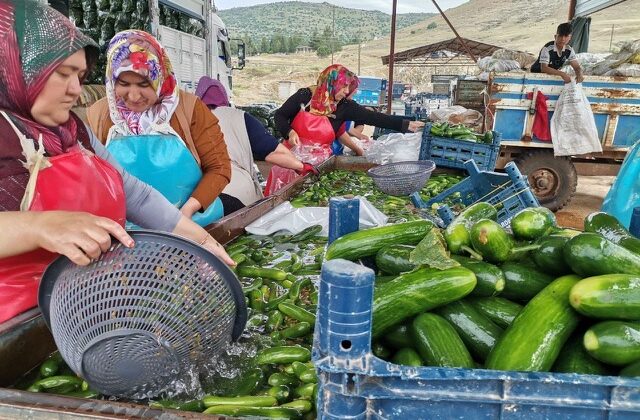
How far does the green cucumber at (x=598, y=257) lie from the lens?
1.36 meters

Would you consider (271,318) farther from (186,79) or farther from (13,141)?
(186,79)

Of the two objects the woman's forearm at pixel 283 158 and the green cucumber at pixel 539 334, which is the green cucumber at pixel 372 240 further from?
the woman's forearm at pixel 283 158

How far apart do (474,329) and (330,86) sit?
221 inches

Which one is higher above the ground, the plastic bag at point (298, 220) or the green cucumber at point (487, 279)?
the green cucumber at point (487, 279)

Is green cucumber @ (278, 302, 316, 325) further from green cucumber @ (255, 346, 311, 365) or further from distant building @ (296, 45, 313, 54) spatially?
distant building @ (296, 45, 313, 54)

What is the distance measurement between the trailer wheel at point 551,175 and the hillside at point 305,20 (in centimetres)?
10455

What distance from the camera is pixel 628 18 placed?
7300 cm

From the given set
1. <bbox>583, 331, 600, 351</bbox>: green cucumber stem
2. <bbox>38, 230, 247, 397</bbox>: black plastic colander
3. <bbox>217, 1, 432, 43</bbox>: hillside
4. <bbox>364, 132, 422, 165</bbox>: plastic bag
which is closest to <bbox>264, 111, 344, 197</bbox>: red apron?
<bbox>364, 132, 422, 165</bbox>: plastic bag

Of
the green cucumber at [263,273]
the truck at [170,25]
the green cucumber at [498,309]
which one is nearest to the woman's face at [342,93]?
the green cucumber at [263,273]

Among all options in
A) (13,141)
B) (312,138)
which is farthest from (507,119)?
(13,141)

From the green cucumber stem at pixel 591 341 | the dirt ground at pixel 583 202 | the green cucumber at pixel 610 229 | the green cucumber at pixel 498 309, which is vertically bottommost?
the dirt ground at pixel 583 202

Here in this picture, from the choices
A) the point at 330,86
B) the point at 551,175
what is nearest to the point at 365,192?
the point at 330,86

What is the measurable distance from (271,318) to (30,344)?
997mm

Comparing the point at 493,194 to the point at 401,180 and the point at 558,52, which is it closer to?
the point at 401,180
